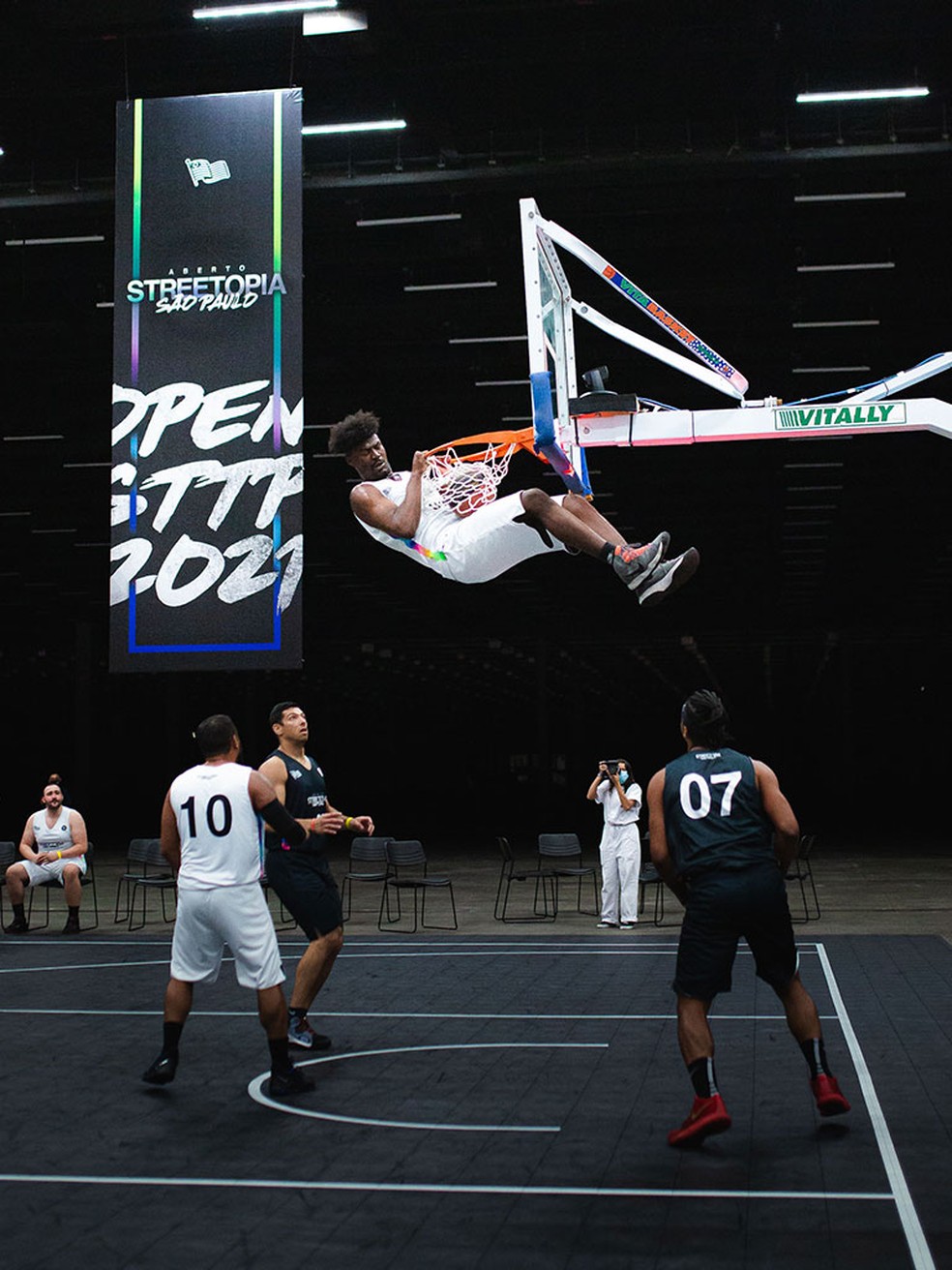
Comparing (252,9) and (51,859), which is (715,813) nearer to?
(252,9)

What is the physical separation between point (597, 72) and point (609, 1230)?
1099 cm

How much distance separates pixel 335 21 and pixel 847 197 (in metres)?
5.78

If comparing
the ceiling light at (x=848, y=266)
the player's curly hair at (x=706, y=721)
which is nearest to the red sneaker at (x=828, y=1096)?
the player's curly hair at (x=706, y=721)

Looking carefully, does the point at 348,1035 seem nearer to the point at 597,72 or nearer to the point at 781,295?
the point at 597,72

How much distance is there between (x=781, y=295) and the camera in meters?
16.9

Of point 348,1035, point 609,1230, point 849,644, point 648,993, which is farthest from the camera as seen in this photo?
point 849,644

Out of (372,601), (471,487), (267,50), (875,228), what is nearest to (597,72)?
(267,50)

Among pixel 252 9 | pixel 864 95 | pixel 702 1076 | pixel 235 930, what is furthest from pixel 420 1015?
pixel 864 95

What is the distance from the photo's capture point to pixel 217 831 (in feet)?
23.9

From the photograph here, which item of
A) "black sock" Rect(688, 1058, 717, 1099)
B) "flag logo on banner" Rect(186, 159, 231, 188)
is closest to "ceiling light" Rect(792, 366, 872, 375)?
"flag logo on banner" Rect(186, 159, 231, 188)

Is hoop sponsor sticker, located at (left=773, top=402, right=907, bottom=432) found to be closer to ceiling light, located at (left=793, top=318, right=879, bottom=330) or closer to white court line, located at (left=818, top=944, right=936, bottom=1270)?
white court line, located at (left=818, top=944, right=936, bottom=1270)

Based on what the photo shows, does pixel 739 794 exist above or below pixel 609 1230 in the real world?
above

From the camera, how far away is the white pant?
1483 cm

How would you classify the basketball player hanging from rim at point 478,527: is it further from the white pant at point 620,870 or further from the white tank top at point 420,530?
the white pant at point 620,870
